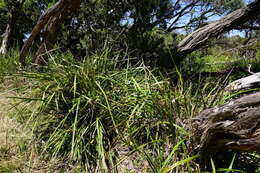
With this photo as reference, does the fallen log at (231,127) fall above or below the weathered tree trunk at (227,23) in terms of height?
below

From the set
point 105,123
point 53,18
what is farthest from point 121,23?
point 105,123

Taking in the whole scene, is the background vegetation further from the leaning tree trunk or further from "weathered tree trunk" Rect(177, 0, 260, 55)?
"weathered tree trunk" Rect(177, 0, 260, 55)

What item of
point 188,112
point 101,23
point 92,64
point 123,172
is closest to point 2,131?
point 92,64

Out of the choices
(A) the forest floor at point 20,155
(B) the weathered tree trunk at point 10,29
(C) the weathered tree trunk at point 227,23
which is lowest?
(A) the forest floor at point 20,155

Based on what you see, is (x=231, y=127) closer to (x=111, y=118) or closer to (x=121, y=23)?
(x=111, y=118)

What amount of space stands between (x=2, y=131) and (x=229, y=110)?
1.80m

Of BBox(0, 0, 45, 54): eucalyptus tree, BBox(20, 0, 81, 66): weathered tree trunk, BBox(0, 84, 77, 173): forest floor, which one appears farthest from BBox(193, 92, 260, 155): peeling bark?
BBox(0, 0, 45, 54): eucalyptus tree

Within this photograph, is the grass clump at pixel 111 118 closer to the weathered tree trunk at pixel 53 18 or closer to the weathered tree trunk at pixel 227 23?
the weathered tree trunk at pixel 53 18

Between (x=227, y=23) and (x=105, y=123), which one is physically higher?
(x=227, y=23)

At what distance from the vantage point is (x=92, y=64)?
1790 millimetres

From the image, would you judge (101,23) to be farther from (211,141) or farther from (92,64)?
(211,141)

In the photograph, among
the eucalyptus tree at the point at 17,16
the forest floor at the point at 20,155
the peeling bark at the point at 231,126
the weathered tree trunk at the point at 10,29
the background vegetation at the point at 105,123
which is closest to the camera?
the peeling bark at the point at 231,126

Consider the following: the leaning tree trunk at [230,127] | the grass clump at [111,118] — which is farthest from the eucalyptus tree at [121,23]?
the leaning tree trunk at [230,127]

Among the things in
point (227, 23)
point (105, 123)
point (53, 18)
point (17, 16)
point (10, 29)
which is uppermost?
point (17, 16)
